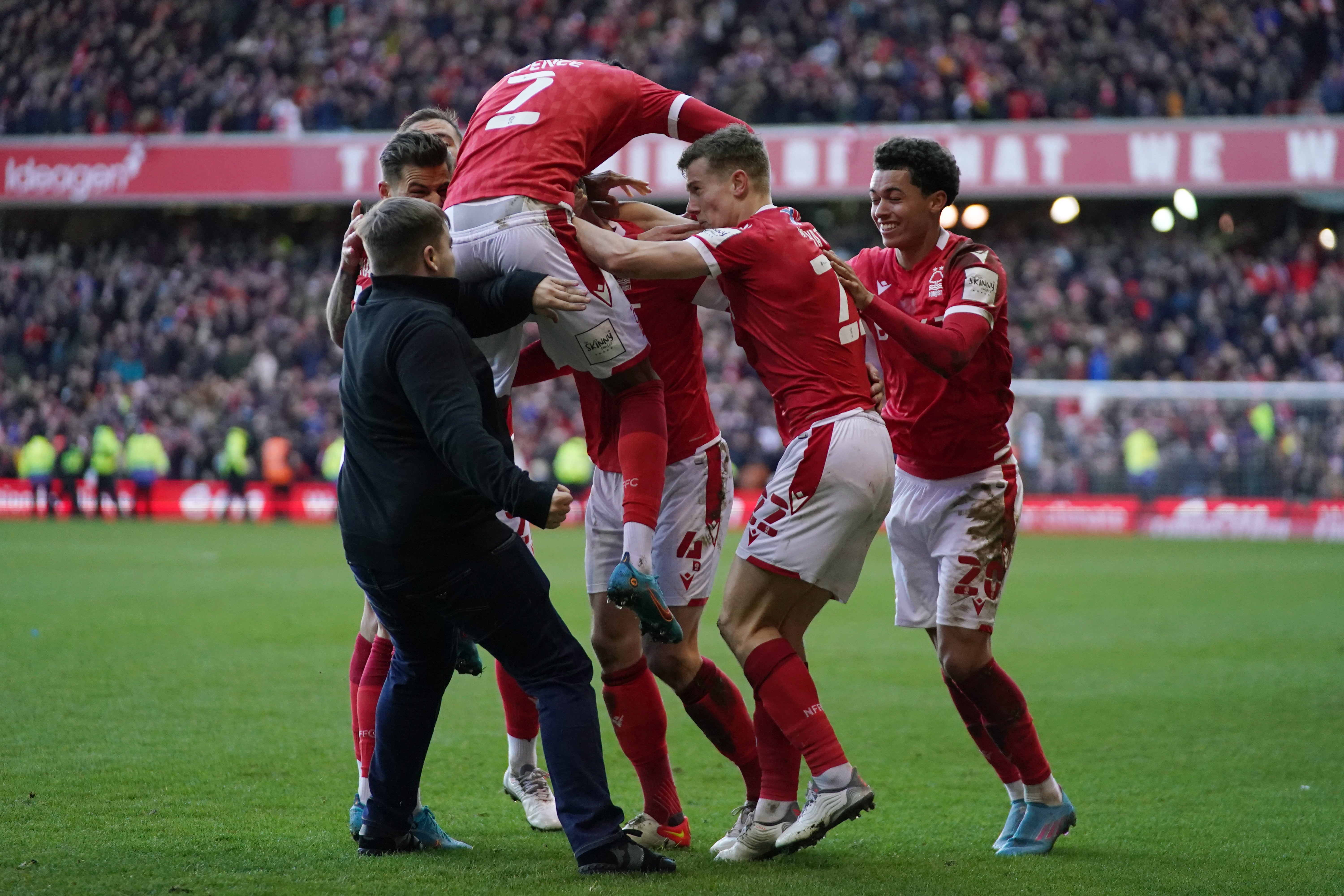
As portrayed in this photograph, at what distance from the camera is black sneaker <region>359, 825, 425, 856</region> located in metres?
4.53

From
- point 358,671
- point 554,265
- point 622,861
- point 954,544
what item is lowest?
point 622,861

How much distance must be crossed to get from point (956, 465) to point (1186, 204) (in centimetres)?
2245

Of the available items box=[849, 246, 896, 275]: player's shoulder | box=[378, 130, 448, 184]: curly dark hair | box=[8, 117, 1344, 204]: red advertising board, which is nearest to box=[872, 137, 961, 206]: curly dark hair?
box=[849, 246, 896, 275]: player's shoulder

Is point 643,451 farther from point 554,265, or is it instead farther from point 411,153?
point 411,153

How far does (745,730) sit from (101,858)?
2.21m

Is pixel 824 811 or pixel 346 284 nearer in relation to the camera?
pixel 824 811

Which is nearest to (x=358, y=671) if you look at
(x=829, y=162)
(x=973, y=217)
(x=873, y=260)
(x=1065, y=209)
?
(x=873, y=260)

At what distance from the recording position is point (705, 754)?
22.6 feet

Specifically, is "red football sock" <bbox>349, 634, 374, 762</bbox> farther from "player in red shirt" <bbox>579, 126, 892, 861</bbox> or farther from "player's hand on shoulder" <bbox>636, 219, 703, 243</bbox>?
"player's hand on shoulder" <bbox>636, 219, 703, 243</bbox>

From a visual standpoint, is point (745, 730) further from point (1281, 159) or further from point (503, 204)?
point (1281, 159)

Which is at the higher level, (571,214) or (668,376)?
(571,214)

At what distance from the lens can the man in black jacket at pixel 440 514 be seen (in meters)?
4.19

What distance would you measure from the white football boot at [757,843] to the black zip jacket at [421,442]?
50.7 inches

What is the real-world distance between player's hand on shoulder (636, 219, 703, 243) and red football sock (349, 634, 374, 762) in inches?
70.9
